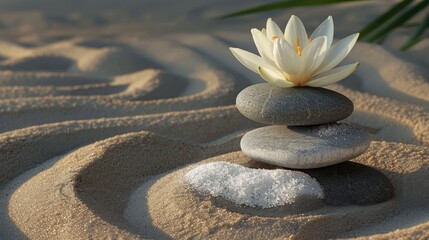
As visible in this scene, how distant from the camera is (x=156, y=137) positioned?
1854 mm

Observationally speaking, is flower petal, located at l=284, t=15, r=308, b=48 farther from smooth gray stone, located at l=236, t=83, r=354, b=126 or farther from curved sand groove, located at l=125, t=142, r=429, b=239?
curved sand groove, located at l=125, t=142, r=429, b=239

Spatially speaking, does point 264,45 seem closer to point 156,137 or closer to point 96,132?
point 156,137

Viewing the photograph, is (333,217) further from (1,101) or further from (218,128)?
(1,101)

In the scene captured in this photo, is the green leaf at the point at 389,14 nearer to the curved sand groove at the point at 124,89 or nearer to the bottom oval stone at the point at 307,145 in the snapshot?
the curved sand groove at the point at 124,89

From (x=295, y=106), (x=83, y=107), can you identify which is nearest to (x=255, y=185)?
(x=295, y=106)

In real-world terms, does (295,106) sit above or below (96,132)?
above

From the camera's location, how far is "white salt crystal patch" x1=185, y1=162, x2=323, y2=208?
1.49 metres

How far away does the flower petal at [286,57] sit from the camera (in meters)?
Result: 1.56

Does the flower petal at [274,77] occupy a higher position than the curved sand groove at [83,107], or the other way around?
the flower petal at [274,77]

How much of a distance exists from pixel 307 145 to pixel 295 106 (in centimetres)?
9

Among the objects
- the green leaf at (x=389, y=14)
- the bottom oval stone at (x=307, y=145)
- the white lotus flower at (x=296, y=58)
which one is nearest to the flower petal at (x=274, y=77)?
the white lotus flower at (x=296, y=58)

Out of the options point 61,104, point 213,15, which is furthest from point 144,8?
point 61,104

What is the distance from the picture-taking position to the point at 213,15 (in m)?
4.52

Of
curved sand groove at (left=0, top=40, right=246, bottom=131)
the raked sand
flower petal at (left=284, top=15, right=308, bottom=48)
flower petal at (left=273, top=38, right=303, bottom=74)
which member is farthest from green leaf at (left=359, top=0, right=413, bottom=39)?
flower petal at (left=273, top=38, right=303, bottom=74)
